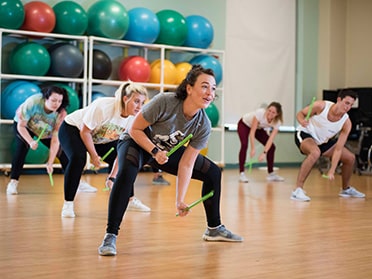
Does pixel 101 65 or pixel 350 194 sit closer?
pixel 350 194

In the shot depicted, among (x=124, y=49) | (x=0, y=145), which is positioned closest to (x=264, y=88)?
(x=124, y=49)

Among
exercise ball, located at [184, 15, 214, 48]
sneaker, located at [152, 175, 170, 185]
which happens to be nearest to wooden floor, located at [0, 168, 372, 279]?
sneaker, located at [152, 175, 170, 185]

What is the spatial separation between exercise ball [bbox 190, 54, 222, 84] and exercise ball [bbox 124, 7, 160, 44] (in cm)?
86

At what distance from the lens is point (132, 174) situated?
3.28 metres

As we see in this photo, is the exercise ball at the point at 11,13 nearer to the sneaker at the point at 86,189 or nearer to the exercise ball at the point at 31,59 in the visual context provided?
the exercise ball at the point at 31,59

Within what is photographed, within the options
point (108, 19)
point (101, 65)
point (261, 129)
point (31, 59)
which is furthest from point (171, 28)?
point (31, 59)

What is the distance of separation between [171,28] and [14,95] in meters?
2.45

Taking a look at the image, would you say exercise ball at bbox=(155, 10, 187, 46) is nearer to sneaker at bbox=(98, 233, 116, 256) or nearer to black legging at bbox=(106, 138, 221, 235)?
black legging at bbox=(106, 138, 221, 235)

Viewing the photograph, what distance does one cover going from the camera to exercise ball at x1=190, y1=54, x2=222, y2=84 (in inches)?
360

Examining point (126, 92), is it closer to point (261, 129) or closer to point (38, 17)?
point (38, 17)

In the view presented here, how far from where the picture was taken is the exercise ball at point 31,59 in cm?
767

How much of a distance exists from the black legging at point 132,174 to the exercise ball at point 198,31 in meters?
5.79

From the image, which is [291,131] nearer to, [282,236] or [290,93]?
[290,93]

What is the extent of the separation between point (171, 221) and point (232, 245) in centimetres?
98
